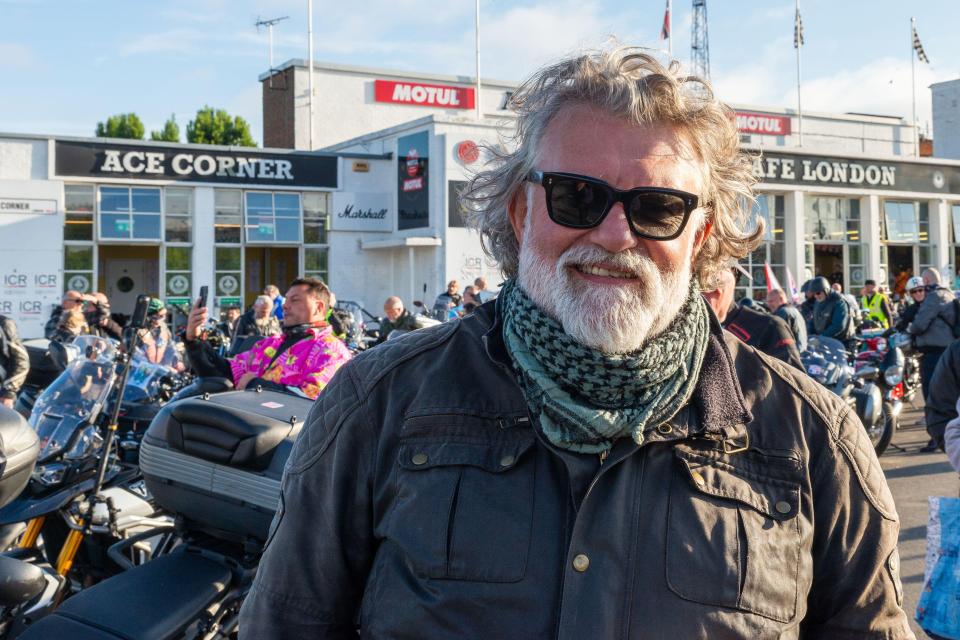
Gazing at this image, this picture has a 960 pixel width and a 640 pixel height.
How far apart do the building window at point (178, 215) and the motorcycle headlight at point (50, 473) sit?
23619 millimetres

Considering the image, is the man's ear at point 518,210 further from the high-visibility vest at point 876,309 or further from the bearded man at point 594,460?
the high-visibility vest at point 876,309

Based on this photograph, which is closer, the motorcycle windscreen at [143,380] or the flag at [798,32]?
the motorcycle windscreen at [143,380]

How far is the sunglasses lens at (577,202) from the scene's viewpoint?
5.55ft

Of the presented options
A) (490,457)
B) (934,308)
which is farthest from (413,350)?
(934,308)

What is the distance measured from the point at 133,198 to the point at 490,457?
87.3 feet

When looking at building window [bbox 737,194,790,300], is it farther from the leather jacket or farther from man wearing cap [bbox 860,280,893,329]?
the leather jacket

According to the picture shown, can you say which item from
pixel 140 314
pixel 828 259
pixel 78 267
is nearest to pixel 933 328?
pixel 140 314

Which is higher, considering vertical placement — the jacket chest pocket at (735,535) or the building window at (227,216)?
the building window at (227,216)

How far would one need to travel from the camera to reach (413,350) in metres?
1.76

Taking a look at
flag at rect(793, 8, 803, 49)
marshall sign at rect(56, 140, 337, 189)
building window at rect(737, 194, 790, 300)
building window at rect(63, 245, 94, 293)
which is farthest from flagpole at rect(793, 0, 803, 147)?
building window at rect(63, 245, 94, 293)

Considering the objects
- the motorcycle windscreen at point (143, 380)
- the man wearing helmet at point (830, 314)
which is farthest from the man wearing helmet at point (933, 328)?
the motorcycle windscreen at point (143, 380)

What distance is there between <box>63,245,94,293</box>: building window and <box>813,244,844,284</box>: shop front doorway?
25.4 metres

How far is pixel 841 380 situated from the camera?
788 centimetres

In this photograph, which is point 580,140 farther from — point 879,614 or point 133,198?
point 133,198
